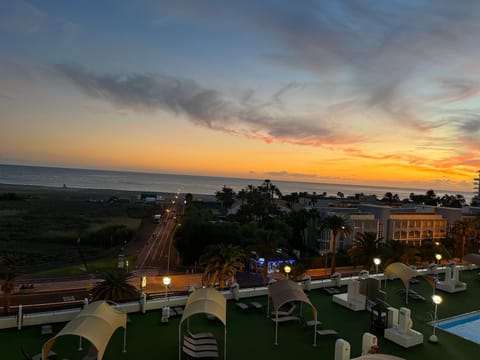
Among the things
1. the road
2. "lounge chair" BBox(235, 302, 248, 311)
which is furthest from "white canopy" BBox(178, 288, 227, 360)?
the road

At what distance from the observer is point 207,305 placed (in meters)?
12.5

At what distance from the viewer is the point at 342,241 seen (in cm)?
5469

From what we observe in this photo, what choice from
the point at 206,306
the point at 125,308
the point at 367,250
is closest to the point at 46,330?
the point at 125,308

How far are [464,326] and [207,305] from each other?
1419cm

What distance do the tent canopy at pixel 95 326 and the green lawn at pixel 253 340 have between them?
1.90 meters

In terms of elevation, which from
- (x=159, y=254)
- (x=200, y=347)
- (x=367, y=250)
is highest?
(x=200, y=347)

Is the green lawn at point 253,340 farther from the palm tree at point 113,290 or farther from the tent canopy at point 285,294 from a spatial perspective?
the palm tree at point 113,290

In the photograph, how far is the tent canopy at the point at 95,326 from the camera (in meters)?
10.3

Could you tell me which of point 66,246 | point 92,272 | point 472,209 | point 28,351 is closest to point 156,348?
point 28,351

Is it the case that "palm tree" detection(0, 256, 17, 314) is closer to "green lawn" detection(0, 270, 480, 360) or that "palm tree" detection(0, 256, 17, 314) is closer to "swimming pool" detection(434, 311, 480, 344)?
"green lawn" detection(0, 270, 480, 360)

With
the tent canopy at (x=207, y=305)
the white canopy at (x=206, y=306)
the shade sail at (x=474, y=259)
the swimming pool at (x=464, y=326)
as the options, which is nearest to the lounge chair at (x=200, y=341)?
the white canopy at (x=206, y=306)

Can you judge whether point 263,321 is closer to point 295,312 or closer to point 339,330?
point 295,312

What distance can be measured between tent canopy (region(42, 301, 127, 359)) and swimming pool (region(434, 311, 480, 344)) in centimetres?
1534

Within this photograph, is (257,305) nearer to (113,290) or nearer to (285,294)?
(285,294)
